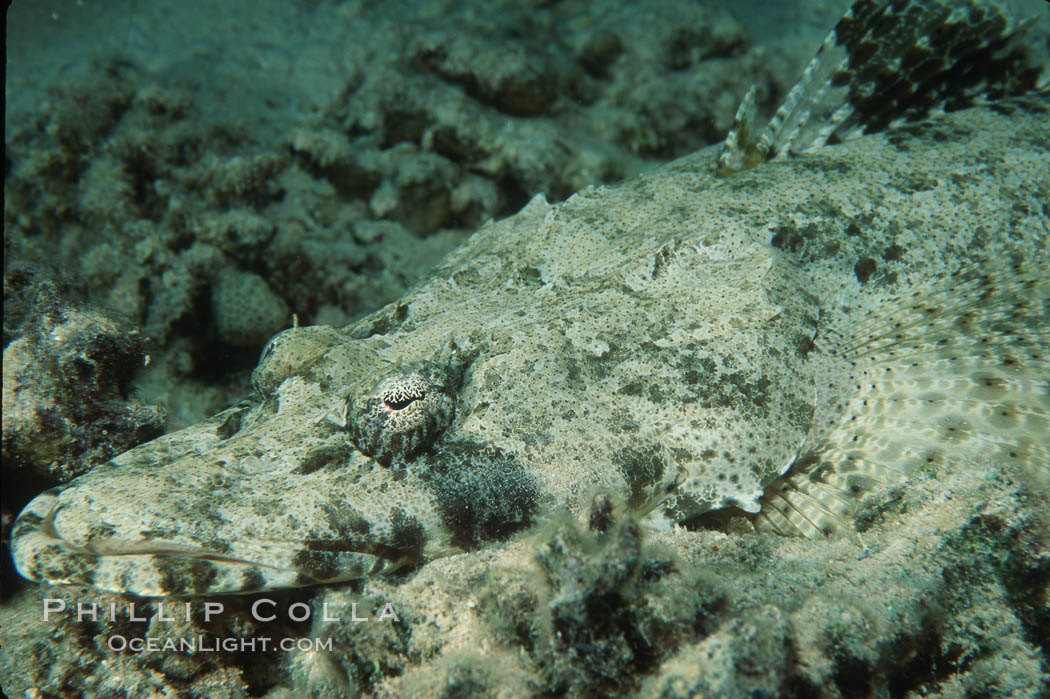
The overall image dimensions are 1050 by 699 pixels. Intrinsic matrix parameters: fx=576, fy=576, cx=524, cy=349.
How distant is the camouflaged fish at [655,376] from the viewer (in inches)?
109

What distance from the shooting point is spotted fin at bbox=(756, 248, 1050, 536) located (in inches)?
125

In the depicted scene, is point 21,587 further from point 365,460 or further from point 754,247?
point 754,247

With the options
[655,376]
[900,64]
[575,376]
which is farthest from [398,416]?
[900,64]

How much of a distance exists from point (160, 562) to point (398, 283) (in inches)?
145

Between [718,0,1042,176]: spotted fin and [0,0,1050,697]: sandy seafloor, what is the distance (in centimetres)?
45

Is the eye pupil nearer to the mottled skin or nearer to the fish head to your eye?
the fish head

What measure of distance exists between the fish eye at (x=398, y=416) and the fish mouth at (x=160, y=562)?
21.2 inches

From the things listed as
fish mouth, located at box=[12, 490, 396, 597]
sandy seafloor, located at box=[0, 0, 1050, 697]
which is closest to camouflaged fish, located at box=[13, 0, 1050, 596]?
fish mouth, located at box=[12, 490, 396, 597]

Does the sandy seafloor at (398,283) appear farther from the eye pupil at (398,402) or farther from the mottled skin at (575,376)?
the eye pupil at (398,402)

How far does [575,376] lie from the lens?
3320mm

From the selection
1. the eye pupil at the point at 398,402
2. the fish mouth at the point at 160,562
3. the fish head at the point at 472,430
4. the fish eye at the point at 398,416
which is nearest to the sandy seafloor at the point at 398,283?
the fish mouth at the point at 160,562

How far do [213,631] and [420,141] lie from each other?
18.3 feet

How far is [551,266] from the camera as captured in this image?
159 inches

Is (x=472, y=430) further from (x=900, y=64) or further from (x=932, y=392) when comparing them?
(x=900, y=64)
